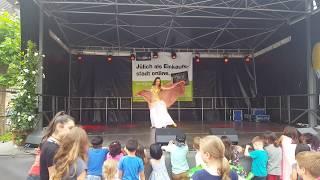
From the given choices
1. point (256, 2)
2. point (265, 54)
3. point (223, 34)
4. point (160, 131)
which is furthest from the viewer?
point (265, 54)

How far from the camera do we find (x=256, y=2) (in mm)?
9883

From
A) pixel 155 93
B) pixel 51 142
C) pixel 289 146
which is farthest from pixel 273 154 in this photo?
pixel 155 93

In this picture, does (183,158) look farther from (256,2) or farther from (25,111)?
(256,2)

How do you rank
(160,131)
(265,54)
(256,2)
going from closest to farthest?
(160,131), (256,2), (265,54)

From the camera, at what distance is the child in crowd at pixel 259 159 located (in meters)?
4.97

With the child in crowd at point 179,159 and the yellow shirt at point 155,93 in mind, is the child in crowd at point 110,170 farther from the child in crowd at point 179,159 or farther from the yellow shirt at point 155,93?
the yellow shirt at point 155,93

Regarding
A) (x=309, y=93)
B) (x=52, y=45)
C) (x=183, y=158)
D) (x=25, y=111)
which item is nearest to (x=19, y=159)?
(x=25, y=111)

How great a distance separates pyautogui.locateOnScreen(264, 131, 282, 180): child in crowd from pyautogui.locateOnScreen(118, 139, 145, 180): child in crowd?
2.09 m

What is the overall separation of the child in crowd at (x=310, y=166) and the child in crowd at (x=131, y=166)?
2.16 meters

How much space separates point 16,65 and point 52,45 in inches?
102

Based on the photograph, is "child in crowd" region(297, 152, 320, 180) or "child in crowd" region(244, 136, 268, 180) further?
"child in crowd" region(244, 136, 268, 180)

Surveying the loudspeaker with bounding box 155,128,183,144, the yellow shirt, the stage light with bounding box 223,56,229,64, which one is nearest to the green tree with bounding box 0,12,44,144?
the loudspeaker with bounding box 155,128,183,144

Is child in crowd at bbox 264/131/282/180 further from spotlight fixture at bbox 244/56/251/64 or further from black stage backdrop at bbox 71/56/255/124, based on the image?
spotlight fixture at bbox 244/56/251/64

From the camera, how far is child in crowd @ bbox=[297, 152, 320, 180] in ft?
6.84
